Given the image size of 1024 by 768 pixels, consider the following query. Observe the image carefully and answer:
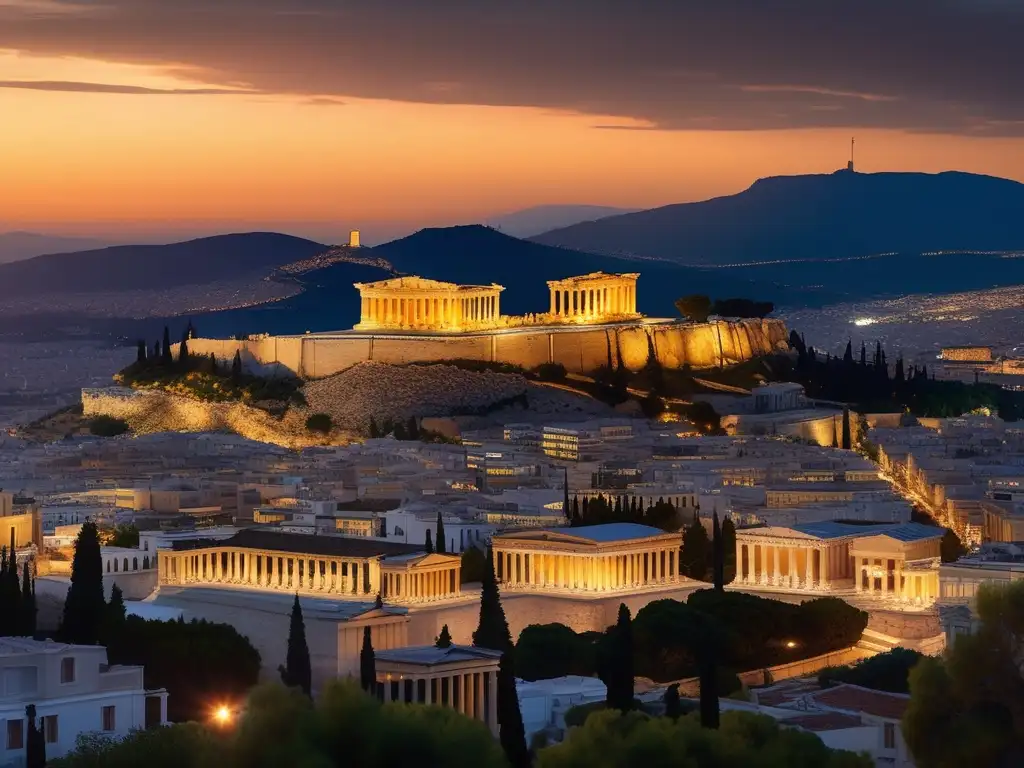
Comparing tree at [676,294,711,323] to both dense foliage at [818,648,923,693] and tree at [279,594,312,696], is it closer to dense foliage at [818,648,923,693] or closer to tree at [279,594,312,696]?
dense foliage at [818,648,923,693]

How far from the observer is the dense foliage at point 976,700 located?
40906mm

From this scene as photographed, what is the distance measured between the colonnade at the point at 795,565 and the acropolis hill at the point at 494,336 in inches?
1335

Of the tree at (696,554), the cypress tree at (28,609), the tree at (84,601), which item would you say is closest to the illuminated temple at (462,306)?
the tree at (696,554)

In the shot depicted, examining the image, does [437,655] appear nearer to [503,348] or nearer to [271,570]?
[271,570]

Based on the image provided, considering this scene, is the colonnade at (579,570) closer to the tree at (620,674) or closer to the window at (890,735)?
the tree at (620,674)

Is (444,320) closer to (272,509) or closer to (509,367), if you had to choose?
(509,367)

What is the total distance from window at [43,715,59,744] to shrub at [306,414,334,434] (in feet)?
168

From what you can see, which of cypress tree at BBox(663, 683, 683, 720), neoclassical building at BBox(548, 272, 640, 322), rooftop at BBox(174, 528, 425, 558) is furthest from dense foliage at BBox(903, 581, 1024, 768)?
neoclassical building at BBox(548, 272, 640, 322)

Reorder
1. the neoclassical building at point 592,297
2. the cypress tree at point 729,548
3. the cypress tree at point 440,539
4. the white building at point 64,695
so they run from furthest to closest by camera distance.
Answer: the neoclassical building at point 592,297 < the cypress tree at point 729,548 < the cypress tree at point 440,539 < the white building at point 64,695

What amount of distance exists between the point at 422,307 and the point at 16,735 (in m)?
60.6

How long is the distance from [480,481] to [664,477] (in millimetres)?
4582

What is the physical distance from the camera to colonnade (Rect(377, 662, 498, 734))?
5084cm

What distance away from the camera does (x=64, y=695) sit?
153ft

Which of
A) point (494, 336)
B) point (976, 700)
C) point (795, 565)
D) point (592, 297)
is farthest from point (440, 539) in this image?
point (592, 297)
